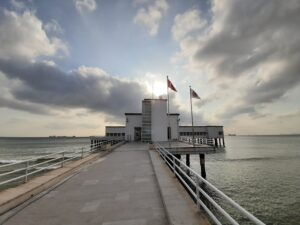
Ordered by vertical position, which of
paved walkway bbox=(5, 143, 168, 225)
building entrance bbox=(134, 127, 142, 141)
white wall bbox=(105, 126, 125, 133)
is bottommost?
paved walkway bbox=(5, 143, 168, 225)

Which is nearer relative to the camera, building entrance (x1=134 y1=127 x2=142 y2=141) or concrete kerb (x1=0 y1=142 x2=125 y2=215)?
concrete kerb (x1=0 y1=142 x2=125 y2=215)

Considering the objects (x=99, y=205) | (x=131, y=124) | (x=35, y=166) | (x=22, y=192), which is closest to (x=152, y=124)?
(x=131, y=124)

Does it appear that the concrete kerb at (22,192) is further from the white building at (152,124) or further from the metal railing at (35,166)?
the white building at (152,124)

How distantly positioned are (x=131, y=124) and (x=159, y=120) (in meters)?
6.92

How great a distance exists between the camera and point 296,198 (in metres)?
15.5

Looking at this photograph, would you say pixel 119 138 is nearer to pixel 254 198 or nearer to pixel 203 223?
pixel 254 198

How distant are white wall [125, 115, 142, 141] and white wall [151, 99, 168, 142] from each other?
475cm

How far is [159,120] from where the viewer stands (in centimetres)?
4269

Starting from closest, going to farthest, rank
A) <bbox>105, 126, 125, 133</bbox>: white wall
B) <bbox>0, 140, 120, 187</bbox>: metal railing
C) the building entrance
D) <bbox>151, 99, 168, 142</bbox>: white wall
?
<bbox>0, 140, 120, 187</bbox>: metal railing, <bbox>151, 99, 168, 142</bbox>: white wall, the building entrance, <bbox>105, 126, 125, 133</bbox>: white wall

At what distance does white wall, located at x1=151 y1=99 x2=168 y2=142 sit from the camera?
42062mm

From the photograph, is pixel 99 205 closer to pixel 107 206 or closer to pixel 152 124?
pixel 107 206

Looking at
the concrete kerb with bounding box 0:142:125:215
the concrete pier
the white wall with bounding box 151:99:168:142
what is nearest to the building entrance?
the white wall with bounding box 151:99:168:142

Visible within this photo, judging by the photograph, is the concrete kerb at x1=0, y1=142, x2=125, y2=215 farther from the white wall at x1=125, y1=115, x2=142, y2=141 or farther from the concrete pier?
the white wall at x1=125, y1=115, x2=142, y2=141

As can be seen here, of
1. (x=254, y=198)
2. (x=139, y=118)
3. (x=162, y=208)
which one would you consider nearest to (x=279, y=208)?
(x=254, y=198)
